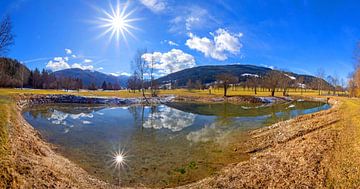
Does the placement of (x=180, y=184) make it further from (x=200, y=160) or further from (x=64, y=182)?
(x=64, y=182)

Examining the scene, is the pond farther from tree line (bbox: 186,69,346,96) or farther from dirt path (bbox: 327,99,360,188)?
tree line (bbox: 186,69,346,96)

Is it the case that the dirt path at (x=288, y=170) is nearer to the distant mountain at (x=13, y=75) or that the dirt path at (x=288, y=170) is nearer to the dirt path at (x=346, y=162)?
the dirt path at (x=346, y=162)

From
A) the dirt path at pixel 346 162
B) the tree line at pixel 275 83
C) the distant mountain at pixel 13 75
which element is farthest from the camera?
the distant mountain at pixel 13 75

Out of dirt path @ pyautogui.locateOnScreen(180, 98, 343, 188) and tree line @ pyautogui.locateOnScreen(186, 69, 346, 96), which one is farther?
tree line @ pyautogui.locateOnScreen(186, 69, 346, 96)

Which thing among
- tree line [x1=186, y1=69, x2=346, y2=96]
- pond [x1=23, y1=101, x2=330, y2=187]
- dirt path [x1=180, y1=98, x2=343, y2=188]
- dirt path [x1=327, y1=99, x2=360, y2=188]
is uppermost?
tree line [x1=186, y1=69, x2=346, y2=96]

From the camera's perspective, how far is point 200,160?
16.5 m

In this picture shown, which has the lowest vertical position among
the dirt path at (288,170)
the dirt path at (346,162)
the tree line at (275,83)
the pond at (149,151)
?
the pond at (149,151)

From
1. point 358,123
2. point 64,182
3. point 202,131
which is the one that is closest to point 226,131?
point 202,131

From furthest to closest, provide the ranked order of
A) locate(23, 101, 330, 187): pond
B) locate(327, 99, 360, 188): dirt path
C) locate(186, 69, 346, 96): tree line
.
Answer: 1. locate(186, 69, 346, 96): tree line
2. locate(23, 101, 330, 187): pond
3. locate(327, 99, 360, 188): dirt path

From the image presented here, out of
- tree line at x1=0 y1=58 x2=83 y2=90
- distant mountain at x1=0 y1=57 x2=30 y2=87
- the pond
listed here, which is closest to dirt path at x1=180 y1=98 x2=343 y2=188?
the pond

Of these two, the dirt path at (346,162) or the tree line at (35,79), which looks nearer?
the dirt path at (346,162)

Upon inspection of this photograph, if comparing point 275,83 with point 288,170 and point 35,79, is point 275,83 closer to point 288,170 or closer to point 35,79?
point 288,170

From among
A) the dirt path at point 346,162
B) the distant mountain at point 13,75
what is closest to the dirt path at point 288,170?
the dirt path at point 346,162

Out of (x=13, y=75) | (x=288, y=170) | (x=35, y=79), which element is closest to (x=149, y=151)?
(x=288, y=170)
